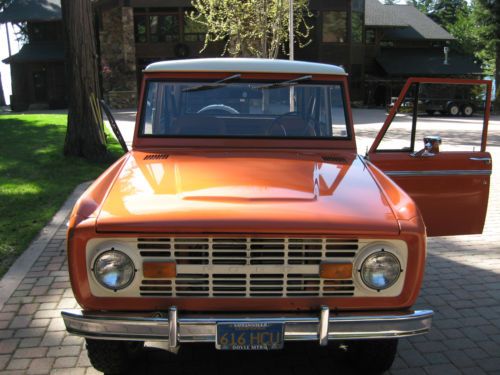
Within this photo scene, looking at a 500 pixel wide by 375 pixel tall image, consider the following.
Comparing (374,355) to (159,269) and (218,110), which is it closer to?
(159,269)

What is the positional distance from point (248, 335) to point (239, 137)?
175 centimetres

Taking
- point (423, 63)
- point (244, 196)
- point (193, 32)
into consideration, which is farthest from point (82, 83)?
point (423, 63)

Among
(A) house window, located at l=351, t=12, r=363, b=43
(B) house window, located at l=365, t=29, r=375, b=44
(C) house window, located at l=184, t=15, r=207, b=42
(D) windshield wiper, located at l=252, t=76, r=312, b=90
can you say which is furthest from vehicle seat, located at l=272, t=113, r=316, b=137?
(B) house window, located at l=365, t=29, r=375, b=44

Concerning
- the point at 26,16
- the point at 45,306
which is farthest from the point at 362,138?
the point at 26,16

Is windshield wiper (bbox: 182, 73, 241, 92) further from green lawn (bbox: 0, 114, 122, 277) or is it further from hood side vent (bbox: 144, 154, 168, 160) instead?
green lawn (bbox: 0, 114, 122, 277)

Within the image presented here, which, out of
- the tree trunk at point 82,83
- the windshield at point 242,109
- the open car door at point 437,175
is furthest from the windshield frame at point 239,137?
the tree trunk at point 82,83

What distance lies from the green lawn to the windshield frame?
7.12ft

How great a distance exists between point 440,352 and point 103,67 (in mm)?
30216

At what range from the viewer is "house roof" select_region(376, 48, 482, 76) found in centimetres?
3456

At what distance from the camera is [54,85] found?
3203 cm

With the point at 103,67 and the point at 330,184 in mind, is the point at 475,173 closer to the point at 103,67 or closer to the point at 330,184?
the point at 330,184

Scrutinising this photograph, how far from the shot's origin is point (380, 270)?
104 inches

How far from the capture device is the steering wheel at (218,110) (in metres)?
4.00

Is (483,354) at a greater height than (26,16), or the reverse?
(26,16)
